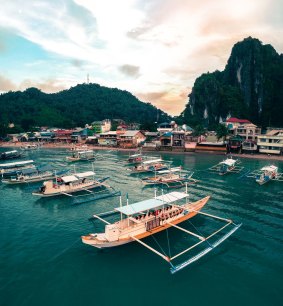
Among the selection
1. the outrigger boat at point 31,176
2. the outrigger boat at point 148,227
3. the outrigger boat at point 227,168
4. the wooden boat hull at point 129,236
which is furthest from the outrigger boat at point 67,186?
the outrigger boat at point 227,168

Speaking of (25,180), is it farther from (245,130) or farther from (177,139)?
(245,130)

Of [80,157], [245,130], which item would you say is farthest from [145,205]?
[245,130]

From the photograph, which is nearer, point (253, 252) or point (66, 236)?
point (253, 252)

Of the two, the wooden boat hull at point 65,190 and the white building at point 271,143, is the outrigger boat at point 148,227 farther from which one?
the white building at point 271,143

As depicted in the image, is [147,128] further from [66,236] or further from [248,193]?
[66,236]

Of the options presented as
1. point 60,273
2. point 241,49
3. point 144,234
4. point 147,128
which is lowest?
point 60,273

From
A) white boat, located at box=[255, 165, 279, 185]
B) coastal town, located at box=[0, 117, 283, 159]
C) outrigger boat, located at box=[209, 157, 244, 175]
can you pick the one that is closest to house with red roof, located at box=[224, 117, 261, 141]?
coastal town, located at box=[0, 117, 283, 159]

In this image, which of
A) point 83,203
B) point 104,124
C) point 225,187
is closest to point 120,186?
point 83,203
